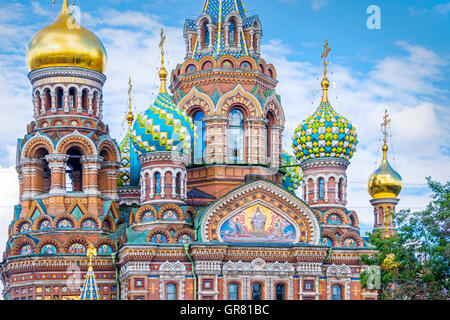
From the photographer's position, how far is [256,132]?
32.3 metres

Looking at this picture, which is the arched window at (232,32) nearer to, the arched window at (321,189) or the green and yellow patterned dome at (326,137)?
the green and yellow patterned dome at (326,137)

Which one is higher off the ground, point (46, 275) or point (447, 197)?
point (447, 197)

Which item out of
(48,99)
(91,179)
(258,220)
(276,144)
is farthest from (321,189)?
(48,99)

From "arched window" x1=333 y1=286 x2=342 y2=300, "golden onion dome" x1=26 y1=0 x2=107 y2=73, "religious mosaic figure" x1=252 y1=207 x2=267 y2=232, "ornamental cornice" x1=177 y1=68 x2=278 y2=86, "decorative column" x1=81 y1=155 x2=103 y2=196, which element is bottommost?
"arched window" x1=333 y1=286 x2=342 y2=300

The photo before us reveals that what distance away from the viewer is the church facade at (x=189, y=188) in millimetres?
28953

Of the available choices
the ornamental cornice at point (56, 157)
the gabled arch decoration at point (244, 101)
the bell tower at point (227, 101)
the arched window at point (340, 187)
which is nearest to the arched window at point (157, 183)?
the bell tower at point (227, 101)

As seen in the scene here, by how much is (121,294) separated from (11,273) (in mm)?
Result: 3602

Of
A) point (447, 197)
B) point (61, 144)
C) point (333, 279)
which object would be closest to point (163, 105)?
point (61, 144)

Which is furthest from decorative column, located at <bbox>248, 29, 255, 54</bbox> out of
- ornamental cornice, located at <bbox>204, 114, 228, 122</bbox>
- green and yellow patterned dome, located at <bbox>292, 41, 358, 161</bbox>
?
green and yellow patterned dome, located at <bbox>292, 41, 358, 161</bbox>

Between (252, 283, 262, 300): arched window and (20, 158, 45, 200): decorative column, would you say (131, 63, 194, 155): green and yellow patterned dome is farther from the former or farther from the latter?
(252, 283, 262, 300): arched window

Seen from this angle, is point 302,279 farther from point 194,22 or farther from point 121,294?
point 194,22

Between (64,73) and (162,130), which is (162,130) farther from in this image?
(64,73)

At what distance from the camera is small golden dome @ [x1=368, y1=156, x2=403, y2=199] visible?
37406 mm

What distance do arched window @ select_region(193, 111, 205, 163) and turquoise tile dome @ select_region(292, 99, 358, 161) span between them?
133 inches
